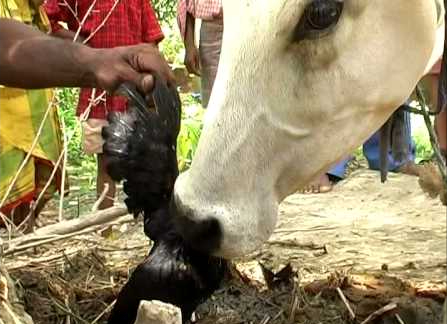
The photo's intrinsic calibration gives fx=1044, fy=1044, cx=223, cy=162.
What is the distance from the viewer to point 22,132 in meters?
3.24

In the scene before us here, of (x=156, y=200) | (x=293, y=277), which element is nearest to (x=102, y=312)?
(x=156, y=200)

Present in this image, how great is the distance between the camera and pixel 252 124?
186 cm

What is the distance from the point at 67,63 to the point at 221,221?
1.71 feet

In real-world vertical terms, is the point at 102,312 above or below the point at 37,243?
below

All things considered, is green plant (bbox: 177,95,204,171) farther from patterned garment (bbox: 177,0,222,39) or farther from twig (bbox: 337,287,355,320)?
twig (bbox: 337,287,355,320)

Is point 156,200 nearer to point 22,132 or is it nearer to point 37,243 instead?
point 37,243

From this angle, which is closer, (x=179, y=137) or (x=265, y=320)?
(x=265, y=320)

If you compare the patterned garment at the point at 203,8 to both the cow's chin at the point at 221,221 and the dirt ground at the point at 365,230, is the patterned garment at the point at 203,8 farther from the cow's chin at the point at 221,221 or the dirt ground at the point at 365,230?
the cow's chin at the point at 221,221

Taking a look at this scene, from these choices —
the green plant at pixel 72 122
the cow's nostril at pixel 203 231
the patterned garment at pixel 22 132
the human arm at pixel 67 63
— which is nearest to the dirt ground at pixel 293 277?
the patterned garment at pixel 22 132

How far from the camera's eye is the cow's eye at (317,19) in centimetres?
179

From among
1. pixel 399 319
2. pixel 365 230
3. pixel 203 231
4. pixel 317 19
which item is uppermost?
pixel 317 19

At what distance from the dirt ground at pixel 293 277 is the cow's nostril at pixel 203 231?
0.77 m

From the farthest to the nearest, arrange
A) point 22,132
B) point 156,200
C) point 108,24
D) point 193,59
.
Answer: point 193,59
point 108,24
point 22,132
point 156,200

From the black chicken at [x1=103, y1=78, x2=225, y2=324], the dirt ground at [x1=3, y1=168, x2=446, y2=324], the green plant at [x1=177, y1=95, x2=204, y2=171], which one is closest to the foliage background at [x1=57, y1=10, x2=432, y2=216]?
the green plant at [x1=177, y1=95, x2=204, y2=171]
